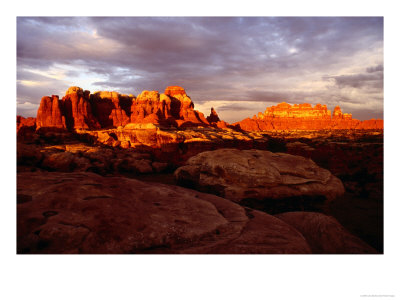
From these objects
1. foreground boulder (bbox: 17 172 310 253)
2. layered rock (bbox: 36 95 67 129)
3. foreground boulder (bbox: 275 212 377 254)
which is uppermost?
layered rock (bbox: 36 95 67 129)

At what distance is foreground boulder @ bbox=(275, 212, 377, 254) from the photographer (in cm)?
443

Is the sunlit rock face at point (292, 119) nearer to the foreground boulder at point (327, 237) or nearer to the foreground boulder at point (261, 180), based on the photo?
the foreground boulder at point (261, 180)

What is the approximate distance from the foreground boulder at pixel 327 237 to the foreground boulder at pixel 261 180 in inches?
86.9

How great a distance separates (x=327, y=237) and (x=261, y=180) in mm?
3251

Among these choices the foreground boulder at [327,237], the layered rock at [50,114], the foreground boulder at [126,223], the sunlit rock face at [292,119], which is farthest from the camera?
the sunlit rock face at [292,119]

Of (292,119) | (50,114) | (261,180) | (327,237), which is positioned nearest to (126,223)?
(327,237)

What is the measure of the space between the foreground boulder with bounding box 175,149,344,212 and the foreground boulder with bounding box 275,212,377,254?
2208 millimetres

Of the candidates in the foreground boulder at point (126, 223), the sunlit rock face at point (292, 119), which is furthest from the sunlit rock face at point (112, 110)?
the foreground boulder at point (126, 223)

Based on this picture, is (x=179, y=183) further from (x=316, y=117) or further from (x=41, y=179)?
(x=316, y=117)

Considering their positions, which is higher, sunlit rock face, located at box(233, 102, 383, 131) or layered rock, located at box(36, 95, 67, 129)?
sunlit rock face, located at box(233, 102, 383, 131)

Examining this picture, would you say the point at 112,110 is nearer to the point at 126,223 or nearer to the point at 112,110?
the point at 112,110

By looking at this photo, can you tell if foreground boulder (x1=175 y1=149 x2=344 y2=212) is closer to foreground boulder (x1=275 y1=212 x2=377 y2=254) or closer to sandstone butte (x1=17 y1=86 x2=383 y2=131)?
foreground boulder (x1=275 y1=212 x2=377 y2=254)

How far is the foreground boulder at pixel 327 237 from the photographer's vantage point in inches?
174

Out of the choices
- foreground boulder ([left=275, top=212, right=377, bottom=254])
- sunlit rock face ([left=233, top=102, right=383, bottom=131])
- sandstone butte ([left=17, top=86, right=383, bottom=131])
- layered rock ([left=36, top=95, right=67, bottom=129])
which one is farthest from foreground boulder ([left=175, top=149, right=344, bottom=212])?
sunlit rock face ([left=233, top=102, right=383, bottom=131])
